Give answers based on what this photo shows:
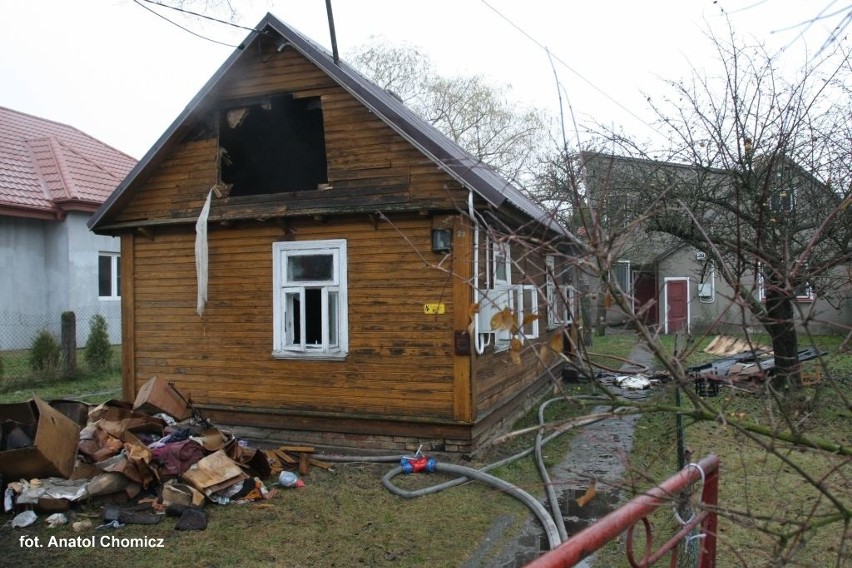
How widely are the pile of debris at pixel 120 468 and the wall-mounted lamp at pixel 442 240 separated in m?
3.18

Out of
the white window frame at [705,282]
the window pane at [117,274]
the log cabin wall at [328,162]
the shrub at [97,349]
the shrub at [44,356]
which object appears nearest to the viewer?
the white window frame at [705,282]

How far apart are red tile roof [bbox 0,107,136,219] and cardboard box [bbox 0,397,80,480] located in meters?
11.8

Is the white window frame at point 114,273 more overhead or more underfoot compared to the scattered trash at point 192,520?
more overhead

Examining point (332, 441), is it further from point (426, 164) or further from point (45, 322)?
point (45, 322)

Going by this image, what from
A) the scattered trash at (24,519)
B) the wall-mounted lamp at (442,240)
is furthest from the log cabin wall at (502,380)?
the scattered trash at (24,519)

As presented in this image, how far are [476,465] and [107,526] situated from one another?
4017mm

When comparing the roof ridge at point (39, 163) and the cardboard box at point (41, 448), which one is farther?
the roof ridge at point (39, 163)

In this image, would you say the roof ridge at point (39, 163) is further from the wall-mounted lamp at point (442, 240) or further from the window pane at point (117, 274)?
the wall-mounted lamp at point (442, 240)

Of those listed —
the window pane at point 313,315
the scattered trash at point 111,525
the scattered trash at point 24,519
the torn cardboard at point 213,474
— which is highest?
the window pane at point 313,315

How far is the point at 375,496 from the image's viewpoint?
275 inches

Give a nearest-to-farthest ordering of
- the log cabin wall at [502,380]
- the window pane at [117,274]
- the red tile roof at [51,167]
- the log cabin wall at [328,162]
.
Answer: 1. the log cabin wall at [328,162]
2. the log cabin wall at [502,380]
3. the red tile roof at [51,167]
4. the window pane at [117,274]

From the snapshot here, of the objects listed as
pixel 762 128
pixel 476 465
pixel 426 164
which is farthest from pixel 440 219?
pixel 762 128

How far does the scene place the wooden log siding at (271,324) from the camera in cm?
841

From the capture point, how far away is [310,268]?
9133 mm
